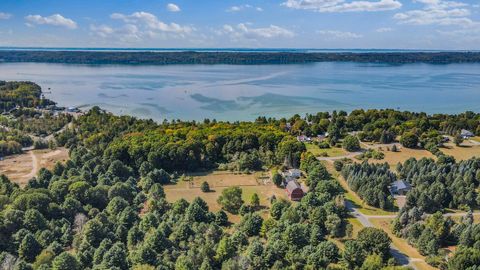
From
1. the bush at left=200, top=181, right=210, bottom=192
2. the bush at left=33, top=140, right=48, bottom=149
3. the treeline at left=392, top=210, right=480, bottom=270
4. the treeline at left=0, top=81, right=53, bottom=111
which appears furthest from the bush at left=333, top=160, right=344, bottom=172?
the treeline at left=0, top=81, right=53, bottom=111

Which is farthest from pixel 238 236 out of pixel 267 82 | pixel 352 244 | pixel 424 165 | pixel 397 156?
pixel 267 82

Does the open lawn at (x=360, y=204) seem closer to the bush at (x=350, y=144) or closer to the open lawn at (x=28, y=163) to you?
the bush at (x=350, y=144)

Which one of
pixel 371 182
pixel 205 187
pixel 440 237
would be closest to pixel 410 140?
pixel 371 182

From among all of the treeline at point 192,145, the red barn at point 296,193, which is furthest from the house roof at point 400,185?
the treeline at point 192,145

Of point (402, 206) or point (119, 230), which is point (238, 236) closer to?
point (119, 230)

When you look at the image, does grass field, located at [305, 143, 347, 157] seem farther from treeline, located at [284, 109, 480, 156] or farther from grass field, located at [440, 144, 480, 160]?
grass field, located at [440, 144, 480, 160]

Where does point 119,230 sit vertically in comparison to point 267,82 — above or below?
below

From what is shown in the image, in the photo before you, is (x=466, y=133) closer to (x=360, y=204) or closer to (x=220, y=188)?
(x=360, y=204)
